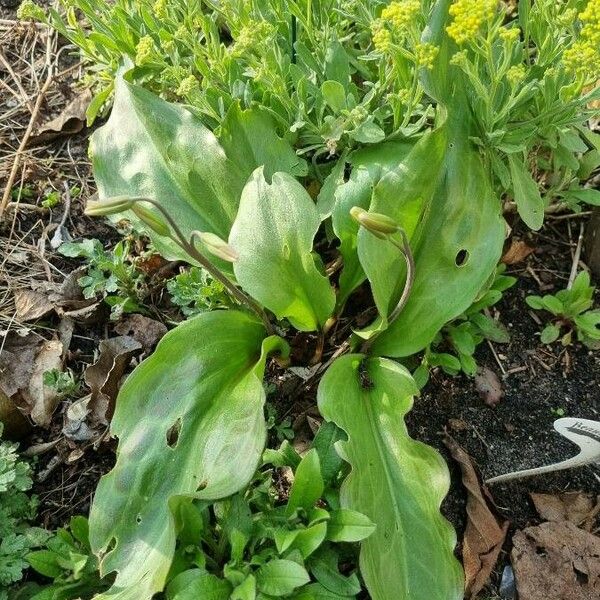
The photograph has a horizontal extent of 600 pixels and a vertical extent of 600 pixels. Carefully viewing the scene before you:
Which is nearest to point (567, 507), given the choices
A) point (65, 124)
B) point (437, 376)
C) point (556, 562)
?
point (556, 562)

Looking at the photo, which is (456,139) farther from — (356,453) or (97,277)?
(97,277)

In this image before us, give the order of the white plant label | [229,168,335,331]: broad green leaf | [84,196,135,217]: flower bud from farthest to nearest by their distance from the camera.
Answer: [229,168,335,331]: broad green leaf, the white plant label, [84,196,135,217]: flower bud

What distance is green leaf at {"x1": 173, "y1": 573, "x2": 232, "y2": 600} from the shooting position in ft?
4.58

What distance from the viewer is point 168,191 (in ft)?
5.97

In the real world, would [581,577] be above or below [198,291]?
below

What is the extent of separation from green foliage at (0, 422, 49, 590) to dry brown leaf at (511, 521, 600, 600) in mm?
1164

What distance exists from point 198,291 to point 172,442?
442 mm

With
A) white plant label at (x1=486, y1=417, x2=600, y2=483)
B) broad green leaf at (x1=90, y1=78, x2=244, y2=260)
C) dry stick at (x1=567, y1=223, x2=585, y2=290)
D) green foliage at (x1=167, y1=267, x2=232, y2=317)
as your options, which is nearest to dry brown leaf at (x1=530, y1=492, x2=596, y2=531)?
white plant label at (x1=486, y1=417, x2=600, y2=483)

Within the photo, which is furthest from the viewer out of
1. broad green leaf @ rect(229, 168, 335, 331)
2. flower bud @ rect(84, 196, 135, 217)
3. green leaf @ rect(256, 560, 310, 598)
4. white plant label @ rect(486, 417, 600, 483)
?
broad green leaf @ rect(229, 168, 335, 331)

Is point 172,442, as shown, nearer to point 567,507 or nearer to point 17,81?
point 567,507

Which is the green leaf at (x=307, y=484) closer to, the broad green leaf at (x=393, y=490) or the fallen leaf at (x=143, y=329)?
the broad green leaf at (x=393, y=490)

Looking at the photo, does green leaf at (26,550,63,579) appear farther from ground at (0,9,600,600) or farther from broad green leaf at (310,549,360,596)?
broad green leaf at (310,549,360,596)

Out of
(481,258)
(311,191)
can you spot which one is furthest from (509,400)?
(311,191)

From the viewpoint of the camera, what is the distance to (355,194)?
180 centimetres
